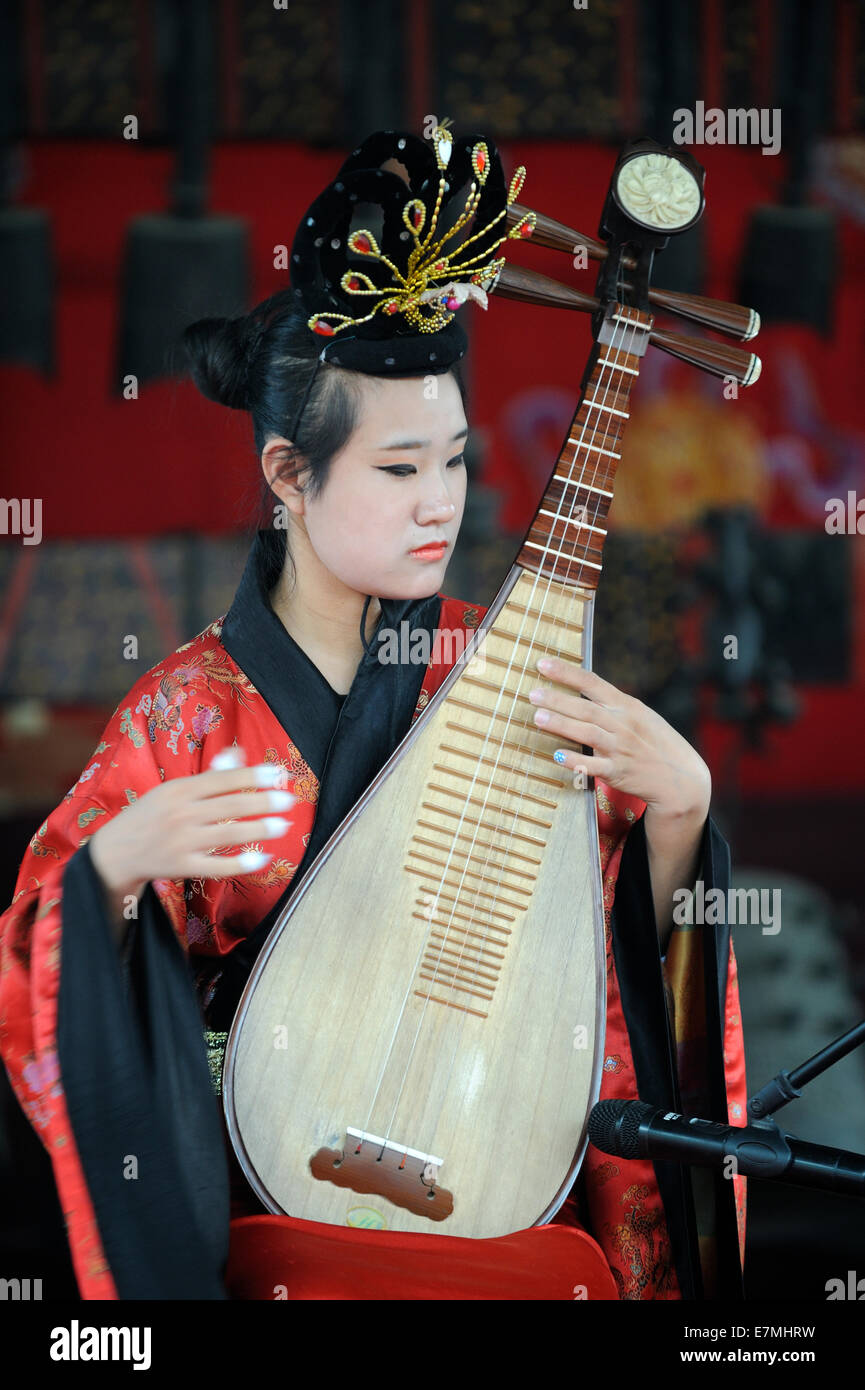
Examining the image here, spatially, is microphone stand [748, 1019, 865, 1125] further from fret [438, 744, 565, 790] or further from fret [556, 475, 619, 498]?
fret [556, 475, 619, 498]

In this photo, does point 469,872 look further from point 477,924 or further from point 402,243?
point 402,243

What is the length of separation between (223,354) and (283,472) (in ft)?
0.58

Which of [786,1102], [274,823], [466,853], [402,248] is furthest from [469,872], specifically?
[402,248]

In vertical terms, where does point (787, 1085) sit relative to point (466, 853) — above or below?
below

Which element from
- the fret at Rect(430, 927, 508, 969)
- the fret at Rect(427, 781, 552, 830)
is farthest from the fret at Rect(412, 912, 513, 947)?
the fret at Rect(427, 781, 552, 830)

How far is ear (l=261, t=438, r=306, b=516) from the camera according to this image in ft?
5.24

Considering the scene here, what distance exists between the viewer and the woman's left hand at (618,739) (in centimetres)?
Answer: 142

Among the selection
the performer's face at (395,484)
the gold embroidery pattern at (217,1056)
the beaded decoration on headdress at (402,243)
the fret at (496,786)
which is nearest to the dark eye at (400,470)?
the performer's face at (395,484)

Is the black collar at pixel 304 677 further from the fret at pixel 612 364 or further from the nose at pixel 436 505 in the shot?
the fret at pixel 612 364

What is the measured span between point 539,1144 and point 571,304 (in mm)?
919

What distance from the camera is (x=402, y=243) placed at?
4.78 feet

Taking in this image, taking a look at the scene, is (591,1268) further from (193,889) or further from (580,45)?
(580,45)

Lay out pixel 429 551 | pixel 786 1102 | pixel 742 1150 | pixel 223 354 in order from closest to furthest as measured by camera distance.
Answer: pixel 742 1150 < pixel 786 1102 < pixel 429 551 < pixel 223 354

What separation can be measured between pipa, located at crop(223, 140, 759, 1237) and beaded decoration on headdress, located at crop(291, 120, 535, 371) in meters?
0.05
